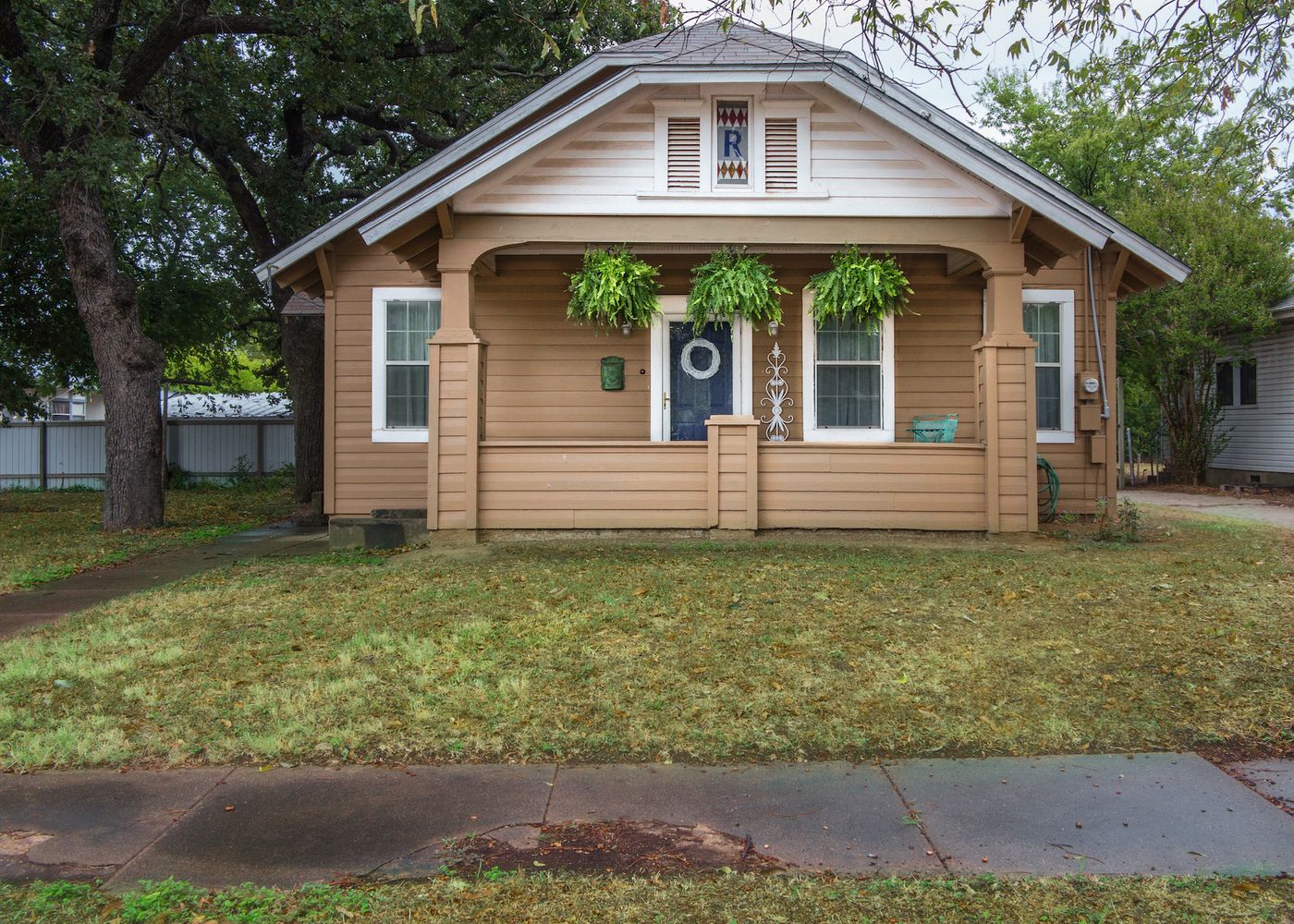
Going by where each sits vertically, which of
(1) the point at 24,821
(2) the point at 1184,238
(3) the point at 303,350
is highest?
(2) the point at 1184,238

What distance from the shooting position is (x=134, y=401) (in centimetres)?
1372

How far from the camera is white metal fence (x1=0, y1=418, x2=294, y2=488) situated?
24.6 metres

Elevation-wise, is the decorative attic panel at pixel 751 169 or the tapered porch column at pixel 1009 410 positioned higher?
the decorative attic panel at pixel 751 169

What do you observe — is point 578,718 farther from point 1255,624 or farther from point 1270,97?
point 1270,97

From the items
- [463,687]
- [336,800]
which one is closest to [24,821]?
[336,800]

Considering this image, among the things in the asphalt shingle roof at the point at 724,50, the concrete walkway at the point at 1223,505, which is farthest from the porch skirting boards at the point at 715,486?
the concrete walkway at the point at 1223,505

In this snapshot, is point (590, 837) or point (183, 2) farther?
point (183, 2)

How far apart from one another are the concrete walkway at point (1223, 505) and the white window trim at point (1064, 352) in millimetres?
3745

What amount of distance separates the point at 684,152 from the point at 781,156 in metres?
1.04

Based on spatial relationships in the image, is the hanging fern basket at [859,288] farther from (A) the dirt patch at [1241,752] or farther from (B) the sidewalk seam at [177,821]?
(B) the sidewalk seam at [177,821]

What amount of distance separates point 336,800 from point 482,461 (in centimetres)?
634

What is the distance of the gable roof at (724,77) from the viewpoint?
32.4ft

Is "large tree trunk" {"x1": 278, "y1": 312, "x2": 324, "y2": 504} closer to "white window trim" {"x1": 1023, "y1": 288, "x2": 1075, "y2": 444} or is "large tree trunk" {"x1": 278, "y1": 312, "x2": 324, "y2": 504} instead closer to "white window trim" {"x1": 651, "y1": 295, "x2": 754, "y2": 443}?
"white window trim" {"x1": 651, "y1": 295, "x2": 754, "y2": 443}

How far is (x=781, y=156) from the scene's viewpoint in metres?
10.6
